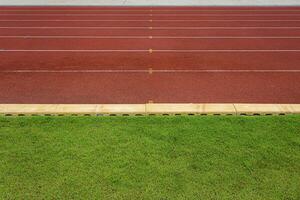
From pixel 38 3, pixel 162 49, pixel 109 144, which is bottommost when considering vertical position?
pixel 109 144

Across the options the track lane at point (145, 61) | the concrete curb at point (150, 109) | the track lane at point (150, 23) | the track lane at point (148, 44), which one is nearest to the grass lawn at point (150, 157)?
the concrete curb at point (150, 109)

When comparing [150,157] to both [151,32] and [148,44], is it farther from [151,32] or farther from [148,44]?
[151,32]

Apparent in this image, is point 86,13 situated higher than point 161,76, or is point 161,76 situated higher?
point 86,13

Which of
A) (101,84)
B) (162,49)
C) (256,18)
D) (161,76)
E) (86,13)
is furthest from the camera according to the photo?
(86,13)

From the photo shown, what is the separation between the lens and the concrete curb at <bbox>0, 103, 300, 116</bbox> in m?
6.34

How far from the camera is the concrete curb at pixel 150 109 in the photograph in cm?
634

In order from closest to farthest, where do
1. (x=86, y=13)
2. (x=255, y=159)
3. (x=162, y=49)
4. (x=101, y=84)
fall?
(x=255, y=159), (x=101, y=84), (x=162, y=49), (x=86, y=13)

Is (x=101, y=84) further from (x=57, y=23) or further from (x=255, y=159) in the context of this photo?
(x=57, y=23)

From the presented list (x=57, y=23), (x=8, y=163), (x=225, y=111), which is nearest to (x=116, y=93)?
(x=225, y=111)

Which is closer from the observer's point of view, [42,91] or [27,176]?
[27,176]

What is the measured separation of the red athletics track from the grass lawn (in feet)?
4.42

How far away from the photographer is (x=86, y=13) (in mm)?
19266

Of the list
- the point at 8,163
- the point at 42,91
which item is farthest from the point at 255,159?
the point at 42,91

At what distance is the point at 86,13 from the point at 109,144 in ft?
49.8
